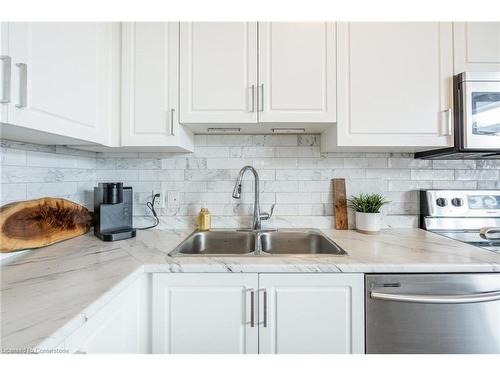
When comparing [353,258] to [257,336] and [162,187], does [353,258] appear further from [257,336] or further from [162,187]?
[162,187]

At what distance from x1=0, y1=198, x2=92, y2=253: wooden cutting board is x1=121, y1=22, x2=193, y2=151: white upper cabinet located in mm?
468

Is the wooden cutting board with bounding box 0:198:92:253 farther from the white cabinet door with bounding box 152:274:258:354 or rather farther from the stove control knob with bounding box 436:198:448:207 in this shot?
the stove control knob with bounding box 436:198:448:207

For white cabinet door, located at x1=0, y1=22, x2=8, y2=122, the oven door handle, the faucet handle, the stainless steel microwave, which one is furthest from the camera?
the faucet handle

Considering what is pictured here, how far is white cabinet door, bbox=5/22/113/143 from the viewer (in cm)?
80

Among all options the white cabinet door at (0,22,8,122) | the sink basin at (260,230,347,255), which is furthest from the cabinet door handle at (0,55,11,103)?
the sink basin at (260,230,347,255)

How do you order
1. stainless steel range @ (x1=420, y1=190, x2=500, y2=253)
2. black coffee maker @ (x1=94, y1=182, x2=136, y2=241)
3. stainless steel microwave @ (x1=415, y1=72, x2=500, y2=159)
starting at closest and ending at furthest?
stainless steel microwave @ (x1=415, y1=72, x2=500, y2=159) → black coffee maker @ (x1=94, y1=182, x2=136, y2=241) → stainless steel range @ (x1=420, y1=190, x2=500, y2=253)

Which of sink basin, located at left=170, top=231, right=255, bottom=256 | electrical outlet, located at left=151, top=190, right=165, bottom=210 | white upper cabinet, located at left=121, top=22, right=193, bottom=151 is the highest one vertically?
white upper cabinet, located at left=121, top=22, right=193, bottom=151

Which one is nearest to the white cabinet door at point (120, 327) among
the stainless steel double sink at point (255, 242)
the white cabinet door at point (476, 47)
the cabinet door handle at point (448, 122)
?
the stainless steel double sink at point (255, 242)

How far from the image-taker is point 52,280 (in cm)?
83

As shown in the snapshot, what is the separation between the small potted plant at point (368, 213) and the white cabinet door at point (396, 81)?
1.29 feet

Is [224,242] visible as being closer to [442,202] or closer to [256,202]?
[256,202]

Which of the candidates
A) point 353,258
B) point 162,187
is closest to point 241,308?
point 353,258

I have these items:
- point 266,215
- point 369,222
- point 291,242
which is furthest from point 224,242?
point 369,222
